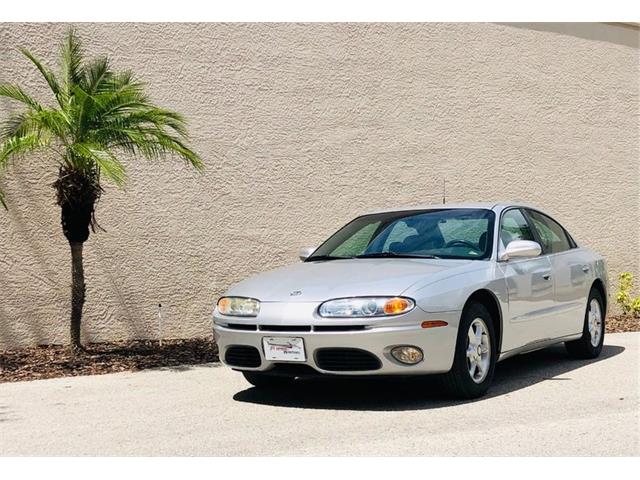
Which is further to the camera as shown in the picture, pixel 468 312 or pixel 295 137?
pixel 295 137

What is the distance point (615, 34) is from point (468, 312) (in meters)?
8.56

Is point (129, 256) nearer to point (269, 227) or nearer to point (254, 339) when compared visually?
point (269, 227)

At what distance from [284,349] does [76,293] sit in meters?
3.73

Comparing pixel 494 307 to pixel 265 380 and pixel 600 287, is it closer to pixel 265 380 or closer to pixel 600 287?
pixel 265 380

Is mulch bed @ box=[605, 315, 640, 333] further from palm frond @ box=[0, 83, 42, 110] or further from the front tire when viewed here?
palm frond @ box=[0, 83, 42, 110]

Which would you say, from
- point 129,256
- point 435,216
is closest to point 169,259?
point 129,256

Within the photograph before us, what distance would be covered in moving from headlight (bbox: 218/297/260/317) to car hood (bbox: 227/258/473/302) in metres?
0.04

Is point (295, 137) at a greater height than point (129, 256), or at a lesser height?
greater

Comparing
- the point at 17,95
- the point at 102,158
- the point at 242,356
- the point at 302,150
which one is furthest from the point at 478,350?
the point at 17,95

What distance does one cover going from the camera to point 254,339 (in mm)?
6246

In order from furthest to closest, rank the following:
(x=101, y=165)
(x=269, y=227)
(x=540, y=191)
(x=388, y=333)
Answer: (x=540, y=191) < (x=269, y=227) < (x=101, y=165) < (x=388, y=333)

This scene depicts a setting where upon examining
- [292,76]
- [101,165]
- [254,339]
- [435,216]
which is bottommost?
[254,339]

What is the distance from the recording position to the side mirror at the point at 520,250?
22.1ft

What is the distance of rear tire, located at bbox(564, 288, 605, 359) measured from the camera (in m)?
8.30
